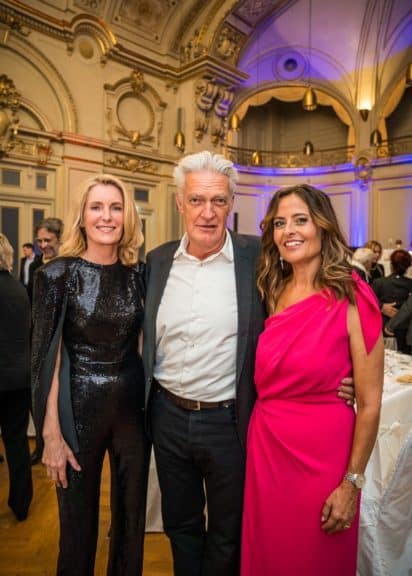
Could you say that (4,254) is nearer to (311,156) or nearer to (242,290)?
(242,290)

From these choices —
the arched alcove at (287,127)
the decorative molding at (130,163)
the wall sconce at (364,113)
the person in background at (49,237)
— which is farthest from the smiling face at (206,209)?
the arched alcove at (287,127)

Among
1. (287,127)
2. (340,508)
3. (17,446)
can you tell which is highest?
(287,127)

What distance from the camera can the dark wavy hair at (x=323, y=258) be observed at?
1.51 metres

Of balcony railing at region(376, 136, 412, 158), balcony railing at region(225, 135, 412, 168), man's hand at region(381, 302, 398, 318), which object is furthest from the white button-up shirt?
balcony railing at region(376, 136, 412, 158)

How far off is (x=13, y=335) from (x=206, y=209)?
1901 millimetres

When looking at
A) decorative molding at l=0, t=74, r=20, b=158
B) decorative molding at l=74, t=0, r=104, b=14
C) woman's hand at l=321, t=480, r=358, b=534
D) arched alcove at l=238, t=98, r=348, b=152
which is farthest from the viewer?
arched alcove at l=238, t=98, r=348, b=152

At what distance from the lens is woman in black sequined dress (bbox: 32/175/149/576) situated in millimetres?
1727

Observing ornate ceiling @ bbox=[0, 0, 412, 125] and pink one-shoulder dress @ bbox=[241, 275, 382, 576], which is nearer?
pink one-shoulder dress @ bbox=[241, 275, 382, 576]

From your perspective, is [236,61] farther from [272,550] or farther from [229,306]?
[272,550]

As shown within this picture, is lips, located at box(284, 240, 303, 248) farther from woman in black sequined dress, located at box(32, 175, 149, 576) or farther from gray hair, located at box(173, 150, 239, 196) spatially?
woman in black sequined dress, located at box(32, 175, 149, 576)

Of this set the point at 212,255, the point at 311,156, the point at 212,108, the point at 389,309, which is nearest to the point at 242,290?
the point at 212,255

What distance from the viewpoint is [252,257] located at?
6.02 ft

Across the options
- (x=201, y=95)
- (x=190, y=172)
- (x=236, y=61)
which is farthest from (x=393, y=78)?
(x=190, y=172)

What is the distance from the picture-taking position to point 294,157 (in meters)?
14.5
